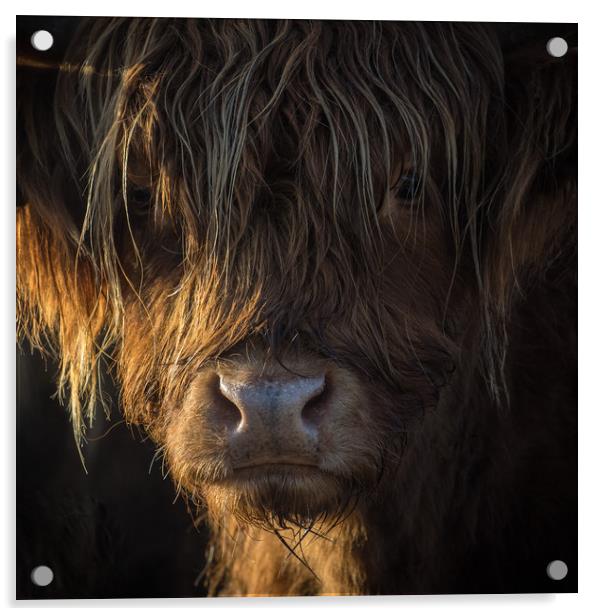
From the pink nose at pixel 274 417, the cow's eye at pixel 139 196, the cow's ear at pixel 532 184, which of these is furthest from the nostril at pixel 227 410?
the cow's ear at pixel 532 184

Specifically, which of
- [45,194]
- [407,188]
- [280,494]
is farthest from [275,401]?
[45,194]

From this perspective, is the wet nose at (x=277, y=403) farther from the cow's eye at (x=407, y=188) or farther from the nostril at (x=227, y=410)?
the cow's eye at (x=407, y=188)

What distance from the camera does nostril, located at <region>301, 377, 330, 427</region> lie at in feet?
4.29

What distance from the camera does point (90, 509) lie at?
1568 millimetres

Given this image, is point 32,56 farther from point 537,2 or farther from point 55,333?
point 537,2

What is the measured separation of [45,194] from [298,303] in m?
0.50

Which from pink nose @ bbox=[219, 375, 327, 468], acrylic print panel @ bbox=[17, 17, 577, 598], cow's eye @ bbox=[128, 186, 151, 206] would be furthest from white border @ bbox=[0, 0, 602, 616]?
pink nose @ bbox=[219, 375, 327, 468]

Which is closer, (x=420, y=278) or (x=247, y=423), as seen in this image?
(x=247, y=423)

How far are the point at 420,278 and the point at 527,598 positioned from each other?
2.06 ft

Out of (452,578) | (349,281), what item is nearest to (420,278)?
(349,281)

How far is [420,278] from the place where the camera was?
151 centimetres

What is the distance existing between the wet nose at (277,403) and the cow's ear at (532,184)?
423 millimetres
